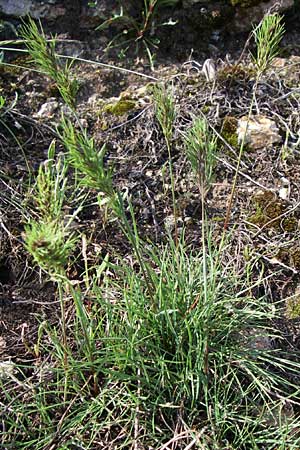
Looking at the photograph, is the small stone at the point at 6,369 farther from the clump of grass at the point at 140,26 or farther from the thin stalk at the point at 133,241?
the clump of grass at the point at 140,26

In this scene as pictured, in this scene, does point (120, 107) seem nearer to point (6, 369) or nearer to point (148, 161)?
point (148, 161)

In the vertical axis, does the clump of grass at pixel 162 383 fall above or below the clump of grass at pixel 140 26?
below

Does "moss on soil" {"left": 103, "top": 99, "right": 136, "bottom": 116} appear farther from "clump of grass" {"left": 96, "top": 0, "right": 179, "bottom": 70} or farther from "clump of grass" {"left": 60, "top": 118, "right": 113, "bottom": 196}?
"clump of grass" {"left": 60, "top": 118, "right": 113, "bottom": 196}

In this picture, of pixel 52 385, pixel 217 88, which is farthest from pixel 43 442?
pixel 217 88

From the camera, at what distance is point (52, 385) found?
1.75 metres

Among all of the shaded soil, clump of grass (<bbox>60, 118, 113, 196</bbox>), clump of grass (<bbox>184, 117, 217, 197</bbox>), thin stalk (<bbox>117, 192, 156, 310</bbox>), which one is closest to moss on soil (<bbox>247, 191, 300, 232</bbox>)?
the shaded soil

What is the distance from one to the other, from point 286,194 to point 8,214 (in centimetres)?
110

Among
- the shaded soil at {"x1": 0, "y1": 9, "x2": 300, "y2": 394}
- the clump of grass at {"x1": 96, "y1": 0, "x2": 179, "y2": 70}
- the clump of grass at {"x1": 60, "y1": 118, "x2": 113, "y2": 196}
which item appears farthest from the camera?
the clump of grass at {"x1": 96, "y1": 0, "x2": 179, "y2": 70}

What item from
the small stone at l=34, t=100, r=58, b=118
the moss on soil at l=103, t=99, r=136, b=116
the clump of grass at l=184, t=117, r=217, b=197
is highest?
the clump of grass at l=184, t=117, r=217, b=197

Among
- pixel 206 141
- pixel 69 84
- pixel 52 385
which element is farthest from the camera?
pixel 52 385

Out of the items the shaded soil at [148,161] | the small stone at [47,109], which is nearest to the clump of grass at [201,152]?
the shaded soil at [148,161]

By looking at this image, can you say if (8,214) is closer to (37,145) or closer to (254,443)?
(37,145)

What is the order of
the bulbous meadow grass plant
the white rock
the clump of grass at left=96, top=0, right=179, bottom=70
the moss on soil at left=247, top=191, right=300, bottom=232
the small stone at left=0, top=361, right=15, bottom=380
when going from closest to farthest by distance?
the bulbous meadow grass plant < the small stone at left=0, top=361, right=15, bottom=380 < the moss on soil at left=247, top=191, right=300, bottom=232 < the white rock < the clump of grass at left=96, top=0, right=179, bottom=70

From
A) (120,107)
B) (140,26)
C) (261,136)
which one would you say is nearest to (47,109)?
(120,107)
